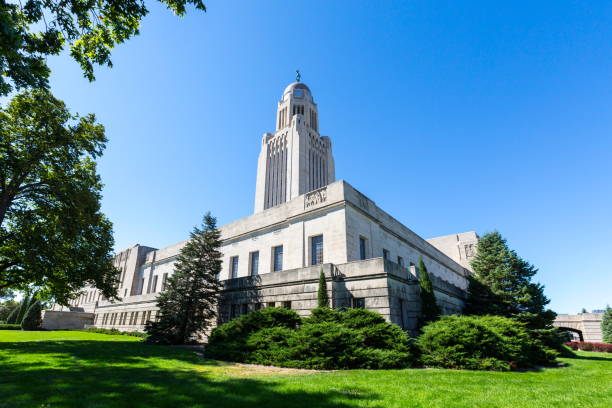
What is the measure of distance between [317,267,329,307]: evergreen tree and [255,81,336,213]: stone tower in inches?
1495

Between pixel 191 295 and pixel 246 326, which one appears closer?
pixel 246 326

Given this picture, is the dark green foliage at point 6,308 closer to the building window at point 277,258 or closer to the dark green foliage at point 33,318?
the dark green foliage at point 33,318

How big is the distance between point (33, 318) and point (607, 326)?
75530mm

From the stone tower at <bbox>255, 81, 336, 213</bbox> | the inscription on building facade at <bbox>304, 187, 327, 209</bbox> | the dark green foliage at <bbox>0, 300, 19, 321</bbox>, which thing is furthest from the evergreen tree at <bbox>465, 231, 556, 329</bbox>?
the dark green foliage at <bbox>0, 300, 19, 321</bbox>

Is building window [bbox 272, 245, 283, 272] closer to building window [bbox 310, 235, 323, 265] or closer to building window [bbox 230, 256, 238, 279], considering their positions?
building window [bbox 310, 235, 323, 265]

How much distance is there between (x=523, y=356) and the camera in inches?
562

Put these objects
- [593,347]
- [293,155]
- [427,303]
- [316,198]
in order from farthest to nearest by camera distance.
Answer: [293,155] < [593,347] < [316,198] < [427,303]

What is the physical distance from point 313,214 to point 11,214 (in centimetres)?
1969

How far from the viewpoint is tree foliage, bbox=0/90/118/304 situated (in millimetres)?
18016

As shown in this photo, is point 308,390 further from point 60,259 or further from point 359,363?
point 60,259

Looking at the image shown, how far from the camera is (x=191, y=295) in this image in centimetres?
2255

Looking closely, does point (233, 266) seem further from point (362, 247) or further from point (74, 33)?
point (74, 33)

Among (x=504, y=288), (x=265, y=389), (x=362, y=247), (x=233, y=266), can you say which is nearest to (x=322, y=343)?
(x=265, y=389)

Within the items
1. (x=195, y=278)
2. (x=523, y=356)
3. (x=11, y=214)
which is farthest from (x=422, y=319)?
(x=11, y=214)
